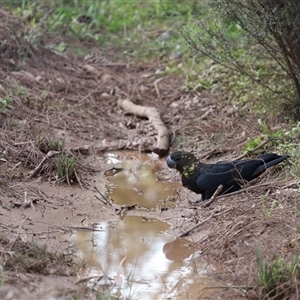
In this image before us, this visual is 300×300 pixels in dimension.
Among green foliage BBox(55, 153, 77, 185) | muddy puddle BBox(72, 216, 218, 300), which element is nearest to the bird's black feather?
muddy puddle BBox(72, 216, 218, 300)

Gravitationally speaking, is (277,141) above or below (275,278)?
below

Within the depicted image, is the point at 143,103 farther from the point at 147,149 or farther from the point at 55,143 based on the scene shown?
the point at 55,143

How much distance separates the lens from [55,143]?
6.85 meters

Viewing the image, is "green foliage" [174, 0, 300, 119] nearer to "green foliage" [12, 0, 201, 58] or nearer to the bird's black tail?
the bird's black tail

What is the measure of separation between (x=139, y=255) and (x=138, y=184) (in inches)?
69.8

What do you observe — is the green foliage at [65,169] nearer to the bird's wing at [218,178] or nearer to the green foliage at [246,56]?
the bird's wing at [218,178]

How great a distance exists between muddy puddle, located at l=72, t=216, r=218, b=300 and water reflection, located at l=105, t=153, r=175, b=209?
499 mm

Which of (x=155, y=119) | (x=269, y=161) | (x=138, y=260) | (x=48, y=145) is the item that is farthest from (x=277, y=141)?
(x=138, y=260)

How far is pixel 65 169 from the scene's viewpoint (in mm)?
6434

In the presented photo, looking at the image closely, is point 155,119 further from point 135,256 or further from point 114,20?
point 114,20

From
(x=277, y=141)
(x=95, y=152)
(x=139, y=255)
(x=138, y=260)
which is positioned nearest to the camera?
(x=138, y=260)

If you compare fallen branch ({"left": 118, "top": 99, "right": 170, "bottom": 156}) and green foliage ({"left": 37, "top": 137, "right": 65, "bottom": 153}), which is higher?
green foliage ({"left": 37, "top": 137, "right": 65, "bottom": 153})

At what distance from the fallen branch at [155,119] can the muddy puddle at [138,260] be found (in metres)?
1.84

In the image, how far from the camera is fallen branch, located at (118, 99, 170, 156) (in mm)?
7621
